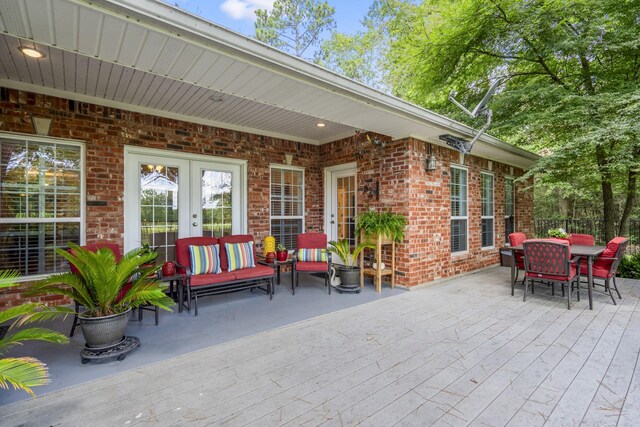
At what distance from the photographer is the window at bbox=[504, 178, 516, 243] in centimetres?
748

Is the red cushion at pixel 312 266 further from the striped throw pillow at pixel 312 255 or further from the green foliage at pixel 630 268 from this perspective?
the green foliage at pixel 630 268

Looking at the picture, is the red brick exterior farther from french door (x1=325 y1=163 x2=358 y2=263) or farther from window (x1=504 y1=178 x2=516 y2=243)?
window (x1=504 y1=178 x2=516 y2=243)

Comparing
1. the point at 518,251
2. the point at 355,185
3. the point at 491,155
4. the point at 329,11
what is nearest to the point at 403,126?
the point at 355,185

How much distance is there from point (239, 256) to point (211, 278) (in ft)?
2.16

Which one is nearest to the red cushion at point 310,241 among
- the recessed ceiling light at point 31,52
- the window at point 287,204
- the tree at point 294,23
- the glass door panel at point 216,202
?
the window at point 287,204

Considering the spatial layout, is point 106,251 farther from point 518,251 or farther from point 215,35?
point 518,251

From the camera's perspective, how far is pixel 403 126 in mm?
4480

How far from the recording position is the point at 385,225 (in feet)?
15.6

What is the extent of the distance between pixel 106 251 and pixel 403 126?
13.0ft

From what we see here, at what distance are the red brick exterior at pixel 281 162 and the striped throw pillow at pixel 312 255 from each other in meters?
1.07

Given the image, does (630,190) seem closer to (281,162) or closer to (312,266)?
(312,266)

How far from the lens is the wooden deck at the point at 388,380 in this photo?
1873 millimetres

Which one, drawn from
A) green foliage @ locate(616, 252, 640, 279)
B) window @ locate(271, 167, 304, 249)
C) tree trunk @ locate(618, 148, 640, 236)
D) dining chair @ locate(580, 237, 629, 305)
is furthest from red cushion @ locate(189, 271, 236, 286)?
tree trunk @ locate(618, 148, 640, 236)

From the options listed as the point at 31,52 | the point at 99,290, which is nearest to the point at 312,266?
the point at 99,290
